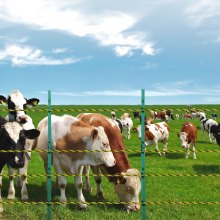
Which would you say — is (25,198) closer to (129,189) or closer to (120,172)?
(120,172)

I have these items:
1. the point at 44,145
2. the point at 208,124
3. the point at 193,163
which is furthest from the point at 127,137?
the point at 44,145

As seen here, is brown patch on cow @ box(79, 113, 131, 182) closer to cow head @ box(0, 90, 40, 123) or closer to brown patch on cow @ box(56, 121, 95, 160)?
brown patch on cow @ box(56, 121, 95, 160)

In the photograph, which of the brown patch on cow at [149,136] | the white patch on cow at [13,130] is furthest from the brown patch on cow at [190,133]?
the white patch on cow at [13,130]

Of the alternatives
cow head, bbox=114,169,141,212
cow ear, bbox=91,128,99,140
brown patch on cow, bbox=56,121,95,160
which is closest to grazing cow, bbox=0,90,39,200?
brown patch on cow, bbox=56,121,95,160

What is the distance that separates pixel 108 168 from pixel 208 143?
748 inches

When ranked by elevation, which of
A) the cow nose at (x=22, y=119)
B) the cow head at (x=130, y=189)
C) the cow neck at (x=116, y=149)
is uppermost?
the cow nose at (x=22, y=119)

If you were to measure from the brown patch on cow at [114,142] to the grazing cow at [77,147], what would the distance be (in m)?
0.51

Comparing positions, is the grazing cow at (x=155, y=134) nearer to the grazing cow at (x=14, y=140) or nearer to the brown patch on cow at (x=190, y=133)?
the brown patch on cow at (x=190, y=133)

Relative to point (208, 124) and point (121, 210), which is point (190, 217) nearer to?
point (121, 210)

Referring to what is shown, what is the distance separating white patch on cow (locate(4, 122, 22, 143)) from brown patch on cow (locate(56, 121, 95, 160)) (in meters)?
1.18

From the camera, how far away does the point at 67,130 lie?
9.48 metres

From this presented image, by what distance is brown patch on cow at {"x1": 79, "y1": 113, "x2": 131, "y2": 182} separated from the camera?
9.69 meters

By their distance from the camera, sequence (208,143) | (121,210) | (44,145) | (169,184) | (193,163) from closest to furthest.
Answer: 1. (121,210)
2. (44,145)
3. (169,184)
4. (193,163)
5. (208,143)

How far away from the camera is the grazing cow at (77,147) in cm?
912
